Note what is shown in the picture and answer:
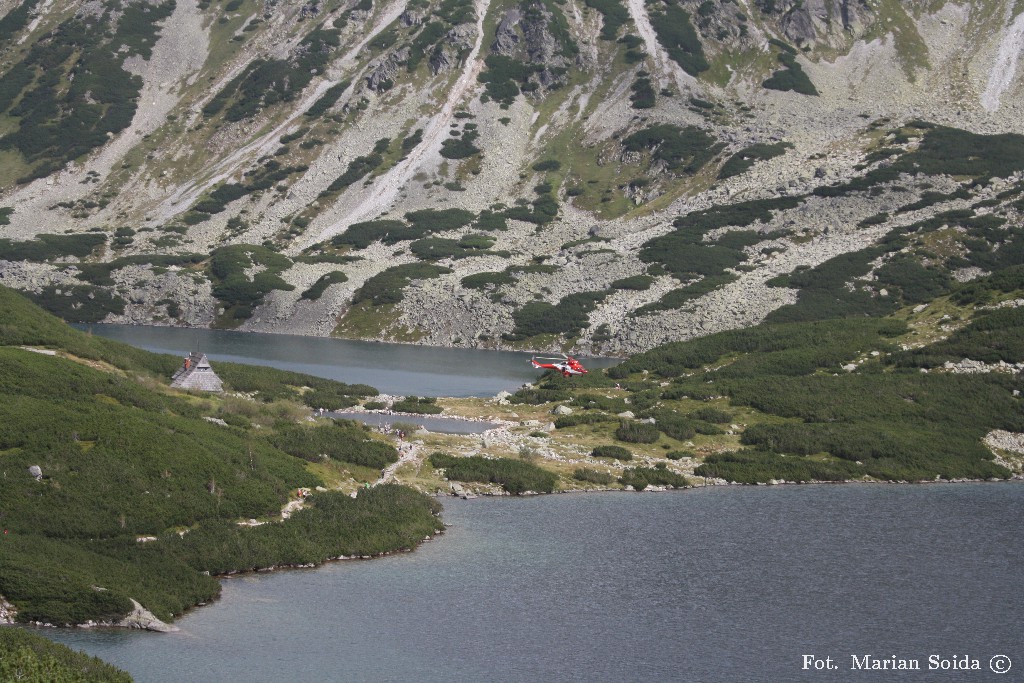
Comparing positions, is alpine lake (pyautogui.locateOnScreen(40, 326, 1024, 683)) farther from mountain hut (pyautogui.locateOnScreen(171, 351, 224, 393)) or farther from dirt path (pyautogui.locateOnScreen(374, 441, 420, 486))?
mountain hut (pyautogui.locateOnScreen(171, 351, 224, 393))

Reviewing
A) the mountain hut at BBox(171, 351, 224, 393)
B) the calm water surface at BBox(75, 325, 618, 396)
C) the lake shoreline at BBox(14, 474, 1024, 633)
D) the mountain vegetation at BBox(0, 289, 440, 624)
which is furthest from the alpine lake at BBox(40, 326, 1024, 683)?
the calm water surface at BBox(75, 325, 618, 396)

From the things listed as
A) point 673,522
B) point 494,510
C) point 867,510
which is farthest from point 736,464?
point 494,510

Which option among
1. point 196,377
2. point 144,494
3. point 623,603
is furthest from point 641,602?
point 196,377

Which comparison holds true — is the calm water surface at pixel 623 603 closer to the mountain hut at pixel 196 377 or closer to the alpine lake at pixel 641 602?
the alpine lake at pixel 641 602

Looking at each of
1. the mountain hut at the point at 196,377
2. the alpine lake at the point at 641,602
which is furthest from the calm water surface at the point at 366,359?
the alpine lake at the point at 641,602

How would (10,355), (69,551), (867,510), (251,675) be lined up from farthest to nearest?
(867,510) < (10,355) < (69,551) < (251,675)

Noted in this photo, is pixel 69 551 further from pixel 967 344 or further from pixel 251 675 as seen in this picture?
pixel 967 344
